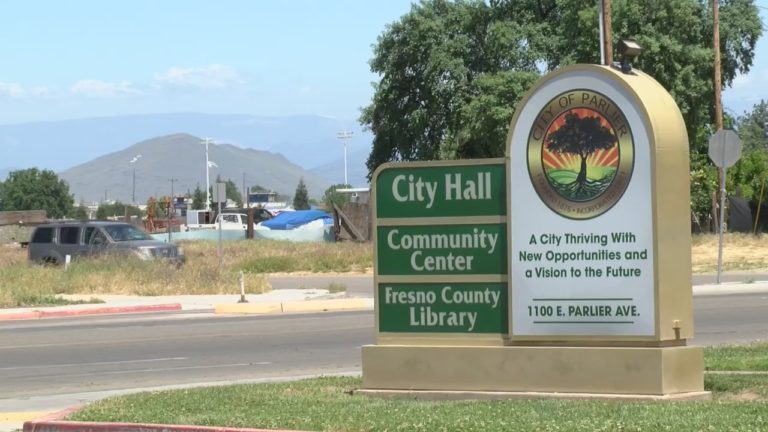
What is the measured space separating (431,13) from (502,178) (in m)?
49.1

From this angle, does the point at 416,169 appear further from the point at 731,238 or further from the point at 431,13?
the point at 431,13

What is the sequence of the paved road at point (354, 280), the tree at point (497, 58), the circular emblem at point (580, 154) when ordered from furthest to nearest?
the tree at point (497, 58), the paved road at point (354, 280), the circular emblem at point (580, 154)

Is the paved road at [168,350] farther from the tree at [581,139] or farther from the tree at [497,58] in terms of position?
the tree at [497,58]

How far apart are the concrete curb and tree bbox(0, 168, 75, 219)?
107851mm

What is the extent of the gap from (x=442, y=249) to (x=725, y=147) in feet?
60.2

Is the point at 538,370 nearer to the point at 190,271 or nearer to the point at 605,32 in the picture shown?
the point at 605,32

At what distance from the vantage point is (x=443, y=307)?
36.0 feet

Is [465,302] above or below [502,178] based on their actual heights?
below

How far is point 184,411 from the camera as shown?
10188 millimetres

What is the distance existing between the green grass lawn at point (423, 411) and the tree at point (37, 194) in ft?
403

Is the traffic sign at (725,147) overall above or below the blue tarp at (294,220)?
above

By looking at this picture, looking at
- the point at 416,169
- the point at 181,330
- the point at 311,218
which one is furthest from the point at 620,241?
the point at 311,218

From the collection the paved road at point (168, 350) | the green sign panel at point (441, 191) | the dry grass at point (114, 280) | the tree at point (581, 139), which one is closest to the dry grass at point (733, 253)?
the dry grass at point (114, 280)

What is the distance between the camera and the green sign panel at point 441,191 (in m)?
10.9
